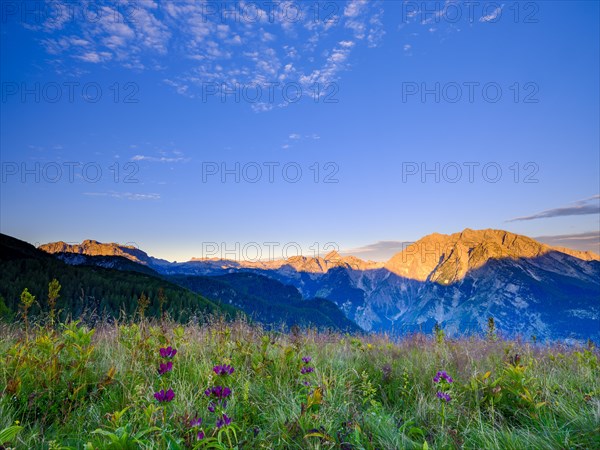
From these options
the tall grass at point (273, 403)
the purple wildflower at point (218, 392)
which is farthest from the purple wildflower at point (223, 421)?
the purple wildflower at point (218, 392)

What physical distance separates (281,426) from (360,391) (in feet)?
5.57

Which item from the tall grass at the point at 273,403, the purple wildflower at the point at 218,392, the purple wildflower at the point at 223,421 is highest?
the purple wildflower at the point at 218,392

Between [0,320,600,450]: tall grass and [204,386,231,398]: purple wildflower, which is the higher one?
[204,386,231,398]: purple wildflower

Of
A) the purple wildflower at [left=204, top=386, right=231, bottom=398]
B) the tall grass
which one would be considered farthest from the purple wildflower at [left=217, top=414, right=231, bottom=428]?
the purple wildflower at [left=204, top=386, right=231, bottom=398]

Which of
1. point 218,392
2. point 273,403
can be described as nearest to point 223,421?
point 218,392

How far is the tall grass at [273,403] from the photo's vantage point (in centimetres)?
314

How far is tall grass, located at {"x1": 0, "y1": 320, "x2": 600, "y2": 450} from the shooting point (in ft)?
10.3

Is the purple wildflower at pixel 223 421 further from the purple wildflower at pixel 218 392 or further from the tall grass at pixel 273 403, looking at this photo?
the purple wildflower at pixel 218 392

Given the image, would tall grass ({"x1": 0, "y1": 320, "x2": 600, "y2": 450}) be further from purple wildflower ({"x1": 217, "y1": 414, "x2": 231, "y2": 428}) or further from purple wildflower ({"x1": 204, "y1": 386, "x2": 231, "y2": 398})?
purple wildflower ({"x1": 204, "y1": 386, "x2": 231, "y2": 398})

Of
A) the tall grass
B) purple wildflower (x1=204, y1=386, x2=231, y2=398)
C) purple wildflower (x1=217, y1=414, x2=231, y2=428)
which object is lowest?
the tall grass

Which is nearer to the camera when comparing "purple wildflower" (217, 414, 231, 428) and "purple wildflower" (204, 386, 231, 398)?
"purple wildflower" (217, 414, 231, 428)

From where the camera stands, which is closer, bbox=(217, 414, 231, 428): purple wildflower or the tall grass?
bbox=(217, 414, 231, 428): purple wildflower

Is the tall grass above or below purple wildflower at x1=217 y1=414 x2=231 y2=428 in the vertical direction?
below

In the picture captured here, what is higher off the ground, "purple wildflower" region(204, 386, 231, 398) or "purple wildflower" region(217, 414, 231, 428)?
"purple wildflower" region(204, 386, 231, 398)
